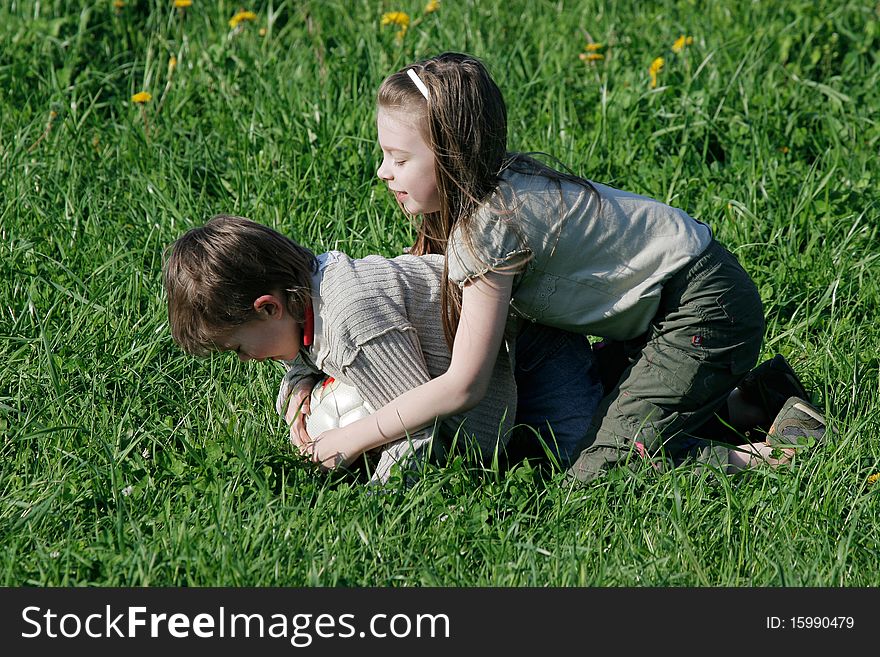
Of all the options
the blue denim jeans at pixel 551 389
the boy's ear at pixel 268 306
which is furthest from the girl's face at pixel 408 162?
the blue denim jeans at pixel 551 389

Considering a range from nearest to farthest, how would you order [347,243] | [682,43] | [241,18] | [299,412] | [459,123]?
[459,123] < [299,412] < [347,243] < [682,43] < [241,18]

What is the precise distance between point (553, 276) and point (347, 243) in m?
1.19

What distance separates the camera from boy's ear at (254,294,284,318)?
2689mm

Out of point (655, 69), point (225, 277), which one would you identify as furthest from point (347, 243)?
point (655, 69)

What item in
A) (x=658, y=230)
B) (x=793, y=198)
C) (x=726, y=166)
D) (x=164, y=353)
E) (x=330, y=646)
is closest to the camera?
(x=330, y=646)

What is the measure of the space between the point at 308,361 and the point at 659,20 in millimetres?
2751

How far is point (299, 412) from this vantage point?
2.91 metres

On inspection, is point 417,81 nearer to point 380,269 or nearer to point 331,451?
point 380,269

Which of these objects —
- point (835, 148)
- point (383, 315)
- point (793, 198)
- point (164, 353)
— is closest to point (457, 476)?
point (383, 315)

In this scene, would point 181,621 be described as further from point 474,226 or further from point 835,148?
point 835,148

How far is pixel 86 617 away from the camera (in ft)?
7.25

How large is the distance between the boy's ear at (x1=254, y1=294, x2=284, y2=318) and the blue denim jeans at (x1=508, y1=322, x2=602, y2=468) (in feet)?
A: 2.39

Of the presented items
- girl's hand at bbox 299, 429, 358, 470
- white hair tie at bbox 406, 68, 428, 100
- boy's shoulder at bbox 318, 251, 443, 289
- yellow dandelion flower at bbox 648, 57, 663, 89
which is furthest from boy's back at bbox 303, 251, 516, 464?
yellow dandelion flower at bbox 648, 57, 663, 89

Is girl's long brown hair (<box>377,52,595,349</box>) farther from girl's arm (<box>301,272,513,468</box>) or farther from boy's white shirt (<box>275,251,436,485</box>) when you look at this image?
boy's white shirt (<box>275,251,436,485</box>)
